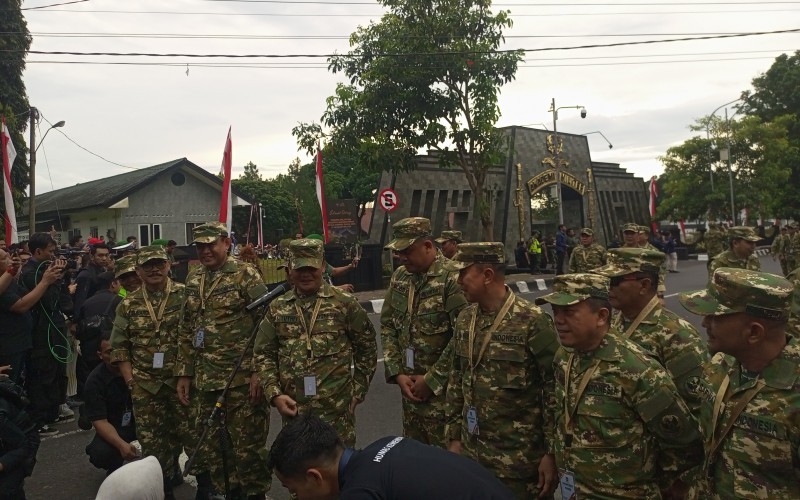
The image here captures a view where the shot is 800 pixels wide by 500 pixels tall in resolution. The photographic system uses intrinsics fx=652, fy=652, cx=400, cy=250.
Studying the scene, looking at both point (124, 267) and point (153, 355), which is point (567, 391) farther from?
point (124, 267)

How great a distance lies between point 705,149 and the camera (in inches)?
1518

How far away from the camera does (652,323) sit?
3.31 m

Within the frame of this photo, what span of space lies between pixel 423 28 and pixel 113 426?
13962mm

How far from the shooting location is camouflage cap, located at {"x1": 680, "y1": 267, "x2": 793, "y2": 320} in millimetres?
2373

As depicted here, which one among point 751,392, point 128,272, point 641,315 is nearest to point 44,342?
point 128,272

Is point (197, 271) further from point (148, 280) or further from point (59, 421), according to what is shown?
point (59, 421)

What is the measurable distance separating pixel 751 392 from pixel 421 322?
236 cm

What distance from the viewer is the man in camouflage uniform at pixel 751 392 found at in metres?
2.24

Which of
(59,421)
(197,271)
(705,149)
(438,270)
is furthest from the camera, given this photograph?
(705,149)

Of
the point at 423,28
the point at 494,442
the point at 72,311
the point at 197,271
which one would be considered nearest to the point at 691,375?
the point at 494,442

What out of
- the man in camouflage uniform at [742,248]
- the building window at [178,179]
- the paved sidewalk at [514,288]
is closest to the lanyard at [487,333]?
the man in camouflage uniform at [742,248]

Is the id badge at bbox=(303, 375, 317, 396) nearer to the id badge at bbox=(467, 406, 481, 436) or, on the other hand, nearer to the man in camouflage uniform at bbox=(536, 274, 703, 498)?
the id badge at bbox=(467, 406, 481, 436)

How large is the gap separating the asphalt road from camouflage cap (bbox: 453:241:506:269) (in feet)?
8.71

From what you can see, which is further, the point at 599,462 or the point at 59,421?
the point at 59,421
